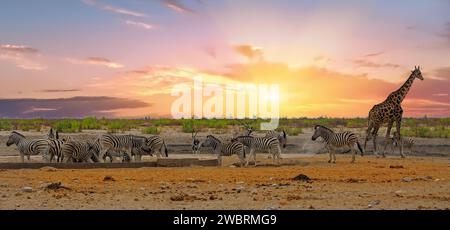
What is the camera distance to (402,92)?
93.0 feet

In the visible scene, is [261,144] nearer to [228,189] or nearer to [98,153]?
[98,153]

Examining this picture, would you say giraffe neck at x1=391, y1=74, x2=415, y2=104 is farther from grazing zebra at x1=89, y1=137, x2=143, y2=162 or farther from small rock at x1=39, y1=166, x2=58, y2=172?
small rock at x1=39, y1=166, x2=58, y2=172

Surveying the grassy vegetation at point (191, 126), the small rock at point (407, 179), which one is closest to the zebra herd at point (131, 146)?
the small rock at point (407, 179)

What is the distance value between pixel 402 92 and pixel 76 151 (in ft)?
47.4

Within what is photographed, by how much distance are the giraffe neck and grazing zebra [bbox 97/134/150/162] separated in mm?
11095

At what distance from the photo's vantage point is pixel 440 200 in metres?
12.7

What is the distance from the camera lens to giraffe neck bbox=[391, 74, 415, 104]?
28.0 m

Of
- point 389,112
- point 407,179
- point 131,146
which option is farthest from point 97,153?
point 389,112

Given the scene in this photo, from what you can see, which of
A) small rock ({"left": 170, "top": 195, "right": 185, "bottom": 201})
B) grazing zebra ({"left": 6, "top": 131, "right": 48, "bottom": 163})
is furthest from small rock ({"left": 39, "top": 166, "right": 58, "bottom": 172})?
small rock ({"left": 170, "top": 195, "right": 185, "bottom": 201})

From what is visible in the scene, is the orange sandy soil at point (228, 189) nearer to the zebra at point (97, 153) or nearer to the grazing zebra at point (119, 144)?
the zebra at point (97, 153)

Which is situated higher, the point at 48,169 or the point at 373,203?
the point at 48,169

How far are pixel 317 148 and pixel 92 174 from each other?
17537 millimetres

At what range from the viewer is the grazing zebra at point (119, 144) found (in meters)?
23.5
